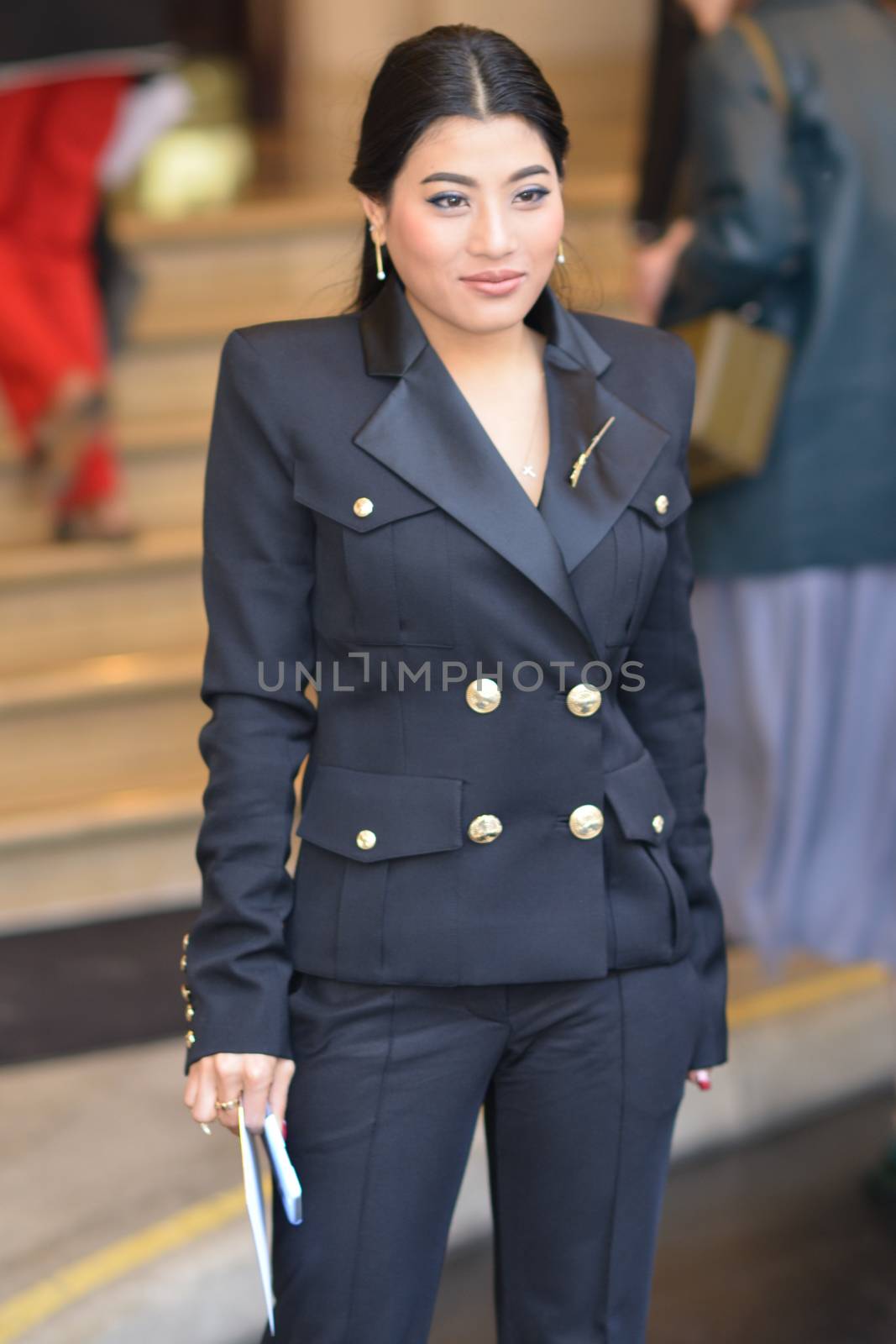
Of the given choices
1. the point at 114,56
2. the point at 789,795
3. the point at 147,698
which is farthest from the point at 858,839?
the point at 114,56

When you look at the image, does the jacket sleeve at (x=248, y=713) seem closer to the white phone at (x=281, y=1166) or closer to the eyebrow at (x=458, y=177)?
the white phone at (x=281, y=1166)

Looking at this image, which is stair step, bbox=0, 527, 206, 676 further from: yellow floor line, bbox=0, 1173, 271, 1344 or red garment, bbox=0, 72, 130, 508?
yellow floor line, bbox=0, 1173, 271, 1344

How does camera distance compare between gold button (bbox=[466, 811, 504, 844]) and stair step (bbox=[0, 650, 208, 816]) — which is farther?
stair step (bbox=[0, 650, 208, 816])

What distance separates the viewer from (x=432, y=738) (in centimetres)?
140

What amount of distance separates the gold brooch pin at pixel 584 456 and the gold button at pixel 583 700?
0.17 meters

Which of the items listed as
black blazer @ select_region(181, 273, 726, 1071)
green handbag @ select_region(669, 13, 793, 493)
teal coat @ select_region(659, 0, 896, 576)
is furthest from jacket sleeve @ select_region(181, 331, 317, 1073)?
teal coat @ select_region(659, 0, 896, 576)

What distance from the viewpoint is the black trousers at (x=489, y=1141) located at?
4.64 ft

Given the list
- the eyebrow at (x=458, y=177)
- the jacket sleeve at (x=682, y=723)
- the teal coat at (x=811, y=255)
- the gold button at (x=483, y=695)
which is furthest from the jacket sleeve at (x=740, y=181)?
the gold button at (x=483, y=695)

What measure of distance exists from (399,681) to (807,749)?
4.15 ft

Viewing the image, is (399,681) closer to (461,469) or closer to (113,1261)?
(461,469)

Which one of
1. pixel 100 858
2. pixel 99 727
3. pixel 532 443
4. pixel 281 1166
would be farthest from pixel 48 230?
pixel 281 1166

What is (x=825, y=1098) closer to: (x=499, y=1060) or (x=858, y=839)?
(x=858, y=839)

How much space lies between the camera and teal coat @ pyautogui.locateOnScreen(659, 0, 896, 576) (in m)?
2.31

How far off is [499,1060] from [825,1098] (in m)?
1.52
